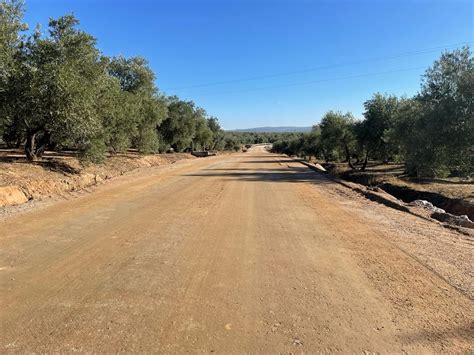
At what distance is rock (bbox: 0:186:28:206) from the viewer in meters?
13.0

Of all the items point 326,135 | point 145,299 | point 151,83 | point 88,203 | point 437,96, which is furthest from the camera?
point 326,135

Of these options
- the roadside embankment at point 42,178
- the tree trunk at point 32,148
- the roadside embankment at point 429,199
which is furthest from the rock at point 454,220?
the tree trunk at point 32,148

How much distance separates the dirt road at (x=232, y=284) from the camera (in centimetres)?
407

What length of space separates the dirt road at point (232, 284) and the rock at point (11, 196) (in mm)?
3042

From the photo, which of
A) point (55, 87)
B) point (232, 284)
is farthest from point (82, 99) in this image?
point (232, 284)

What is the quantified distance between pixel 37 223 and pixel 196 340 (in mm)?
7327

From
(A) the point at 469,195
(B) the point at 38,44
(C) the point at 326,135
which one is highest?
(B) the point at 38,44

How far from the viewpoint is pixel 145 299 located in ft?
16.5

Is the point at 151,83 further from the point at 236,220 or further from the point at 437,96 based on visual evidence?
the point at 236,220

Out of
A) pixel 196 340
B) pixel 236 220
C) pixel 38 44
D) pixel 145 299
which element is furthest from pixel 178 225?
pixel 38 44

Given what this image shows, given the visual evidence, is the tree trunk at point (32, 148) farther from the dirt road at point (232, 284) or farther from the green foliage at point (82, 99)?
the dirt road at point (232, 284)

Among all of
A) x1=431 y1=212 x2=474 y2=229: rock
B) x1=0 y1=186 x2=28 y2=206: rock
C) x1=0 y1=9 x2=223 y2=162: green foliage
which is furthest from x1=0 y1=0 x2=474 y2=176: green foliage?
x1=431 y1=212 x2=474 y2=229: rock

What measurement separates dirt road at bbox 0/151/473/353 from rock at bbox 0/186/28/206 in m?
3.04

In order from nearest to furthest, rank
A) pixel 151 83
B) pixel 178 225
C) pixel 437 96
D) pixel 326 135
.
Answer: pixel 178 225
pixel 437 96
pixel 151 83
pixel 326 135
